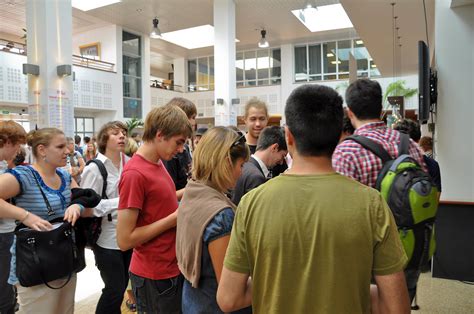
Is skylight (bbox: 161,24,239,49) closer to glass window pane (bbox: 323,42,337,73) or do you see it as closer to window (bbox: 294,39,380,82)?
window (bbox: 294,39,380,82)

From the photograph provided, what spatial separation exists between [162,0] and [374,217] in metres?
12.3

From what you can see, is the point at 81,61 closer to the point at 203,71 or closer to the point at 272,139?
the point at 203,71

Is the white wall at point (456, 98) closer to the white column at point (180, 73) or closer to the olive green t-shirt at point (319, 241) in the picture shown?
the olive green t-shirt at point (319, 241)

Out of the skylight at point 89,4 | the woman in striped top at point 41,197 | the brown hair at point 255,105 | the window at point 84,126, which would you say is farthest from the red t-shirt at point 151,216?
the window at point 84,126

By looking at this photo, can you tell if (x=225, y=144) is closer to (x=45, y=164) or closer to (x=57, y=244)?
(x=57, y=244)

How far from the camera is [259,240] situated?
1008 mm

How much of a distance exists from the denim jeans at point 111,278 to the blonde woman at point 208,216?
1.04 meters

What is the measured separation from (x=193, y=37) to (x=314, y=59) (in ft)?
17.6

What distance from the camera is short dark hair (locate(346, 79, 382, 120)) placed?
1.91 meters

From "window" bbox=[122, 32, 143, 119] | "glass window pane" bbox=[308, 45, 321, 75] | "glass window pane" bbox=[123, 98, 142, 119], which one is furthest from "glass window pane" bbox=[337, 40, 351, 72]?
"glass window pane" bbox=[123, 98, 142, 119]

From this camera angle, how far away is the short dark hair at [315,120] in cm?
101

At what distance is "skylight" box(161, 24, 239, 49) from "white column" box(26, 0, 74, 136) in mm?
8628

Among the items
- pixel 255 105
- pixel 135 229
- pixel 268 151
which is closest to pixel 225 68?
pixel 255 105

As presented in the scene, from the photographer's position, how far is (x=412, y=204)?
154 centimetres
